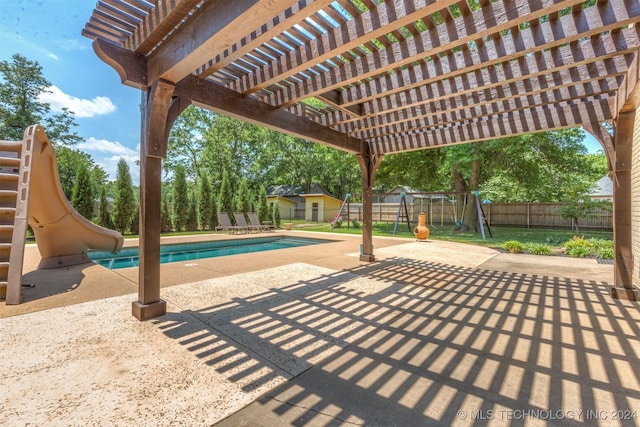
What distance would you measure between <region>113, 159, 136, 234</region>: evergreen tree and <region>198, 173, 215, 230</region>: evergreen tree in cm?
314

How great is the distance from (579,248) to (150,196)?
966 centimetres

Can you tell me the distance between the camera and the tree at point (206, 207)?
1458 centimetres

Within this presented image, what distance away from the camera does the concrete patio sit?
1.71 meters

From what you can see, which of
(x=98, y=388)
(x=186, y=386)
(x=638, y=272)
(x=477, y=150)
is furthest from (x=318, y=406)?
(x=477, y=150)

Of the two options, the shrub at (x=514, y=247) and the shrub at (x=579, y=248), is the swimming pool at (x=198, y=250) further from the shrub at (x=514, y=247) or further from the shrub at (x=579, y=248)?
the shrub at (x=579, y=248)

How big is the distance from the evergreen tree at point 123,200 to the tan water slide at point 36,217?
6.49m

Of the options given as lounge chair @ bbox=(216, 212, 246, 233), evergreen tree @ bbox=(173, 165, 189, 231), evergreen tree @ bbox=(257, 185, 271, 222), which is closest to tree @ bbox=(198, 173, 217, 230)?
evergreen tree @ bbox=(173, 165, 189, 231)

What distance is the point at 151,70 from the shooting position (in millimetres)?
2930

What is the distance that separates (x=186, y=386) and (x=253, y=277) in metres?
3.06

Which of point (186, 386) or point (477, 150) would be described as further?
point (477, 150)

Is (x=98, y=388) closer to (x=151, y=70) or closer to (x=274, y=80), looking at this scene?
(x=151, y=70)

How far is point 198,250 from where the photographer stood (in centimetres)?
957

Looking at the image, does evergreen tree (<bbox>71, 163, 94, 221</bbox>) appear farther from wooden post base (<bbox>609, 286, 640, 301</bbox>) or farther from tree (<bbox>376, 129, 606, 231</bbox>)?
wooden post base (<bbox>609, 286, 640, 301</bbox>)

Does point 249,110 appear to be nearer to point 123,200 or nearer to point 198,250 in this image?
point 198,250
